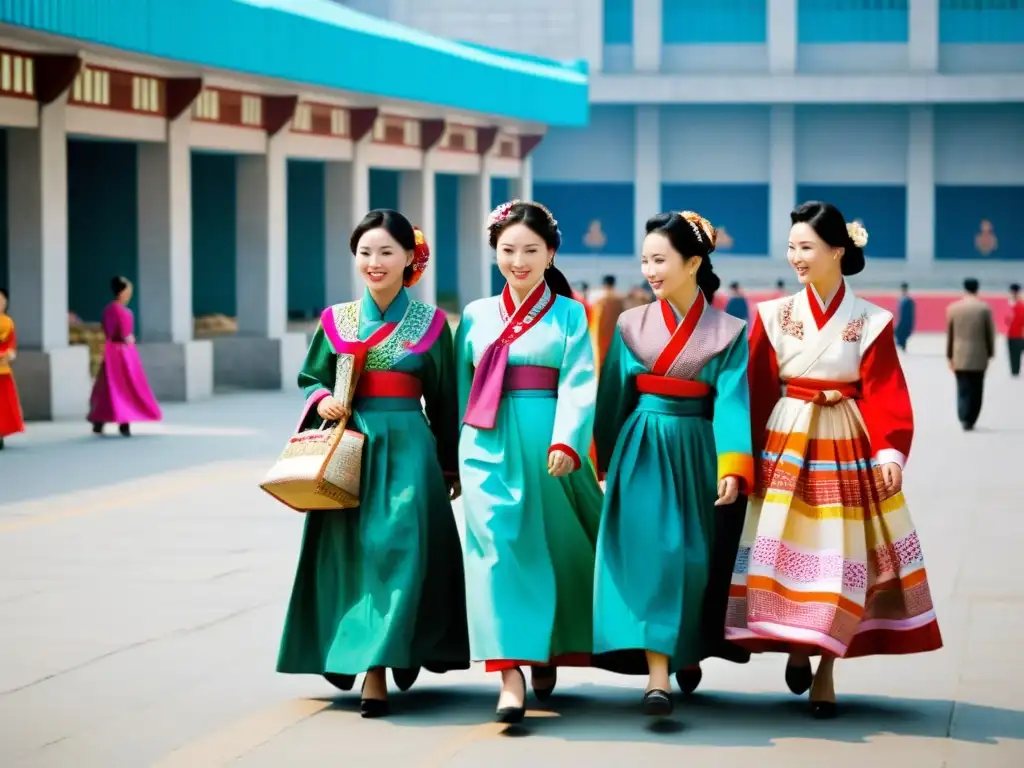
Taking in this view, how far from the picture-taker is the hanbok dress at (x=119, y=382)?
1836 cm

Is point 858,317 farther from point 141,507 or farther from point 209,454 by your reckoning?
point 209,454

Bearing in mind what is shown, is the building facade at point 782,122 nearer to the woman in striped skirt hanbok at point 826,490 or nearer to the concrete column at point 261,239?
the concrete column at point 261,239

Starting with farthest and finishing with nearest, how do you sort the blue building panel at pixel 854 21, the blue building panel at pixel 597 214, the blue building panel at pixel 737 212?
1. the blue building panel at pixel 597 214
2. the blue building panel at pixel 737 212
3. the blue building panel at pixel 854 21

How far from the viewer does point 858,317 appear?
7.41 meters

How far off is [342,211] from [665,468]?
66.6ft

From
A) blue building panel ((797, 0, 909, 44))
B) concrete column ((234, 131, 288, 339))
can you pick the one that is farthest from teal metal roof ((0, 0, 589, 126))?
blue building panel ((797, 0, 909, 44))

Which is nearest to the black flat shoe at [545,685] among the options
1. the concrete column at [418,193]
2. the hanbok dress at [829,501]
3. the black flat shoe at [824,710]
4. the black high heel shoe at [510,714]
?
the black high heel shoe at [510,714]

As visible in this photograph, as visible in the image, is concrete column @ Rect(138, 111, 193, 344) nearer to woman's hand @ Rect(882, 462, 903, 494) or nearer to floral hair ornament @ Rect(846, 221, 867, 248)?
floral hair ornament @ Rect(846, 221, 867, 248)

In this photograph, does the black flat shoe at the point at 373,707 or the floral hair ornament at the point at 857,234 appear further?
the floral hair ornament at the point at 857,234

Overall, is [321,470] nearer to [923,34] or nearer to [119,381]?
[119,381]

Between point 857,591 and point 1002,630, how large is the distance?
82.3 inches

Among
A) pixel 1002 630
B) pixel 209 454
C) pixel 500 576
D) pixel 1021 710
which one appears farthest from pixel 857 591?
pixel 209 454

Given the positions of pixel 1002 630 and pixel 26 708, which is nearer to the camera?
pixel 26 708

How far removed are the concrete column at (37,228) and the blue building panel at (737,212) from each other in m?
34.3
